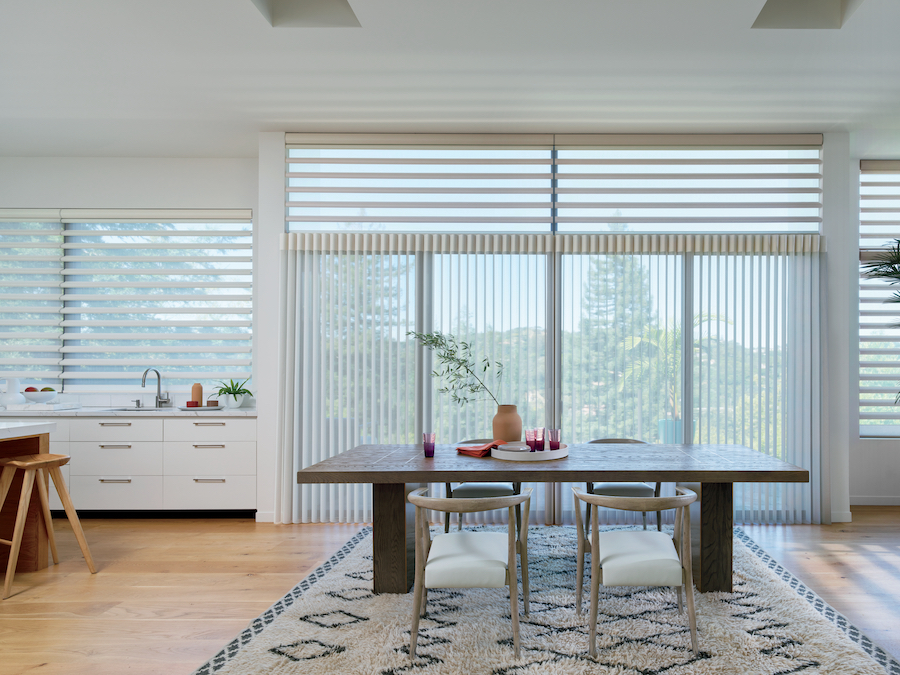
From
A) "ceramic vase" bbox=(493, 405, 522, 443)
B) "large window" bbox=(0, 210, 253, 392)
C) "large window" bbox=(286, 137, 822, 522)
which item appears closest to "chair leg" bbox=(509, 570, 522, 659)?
"ceramic vase" bbox=(493, 405, 522, 443)

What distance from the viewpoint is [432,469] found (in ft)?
9.35

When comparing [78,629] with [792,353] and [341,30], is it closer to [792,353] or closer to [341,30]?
[341,30]

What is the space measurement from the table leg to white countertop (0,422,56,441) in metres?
2.15

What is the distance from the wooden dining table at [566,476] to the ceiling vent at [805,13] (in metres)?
2.42

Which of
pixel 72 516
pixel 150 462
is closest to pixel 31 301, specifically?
pixel 150 462

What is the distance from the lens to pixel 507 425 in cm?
331

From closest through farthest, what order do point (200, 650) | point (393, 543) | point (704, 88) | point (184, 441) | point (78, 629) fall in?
point (200, 650)
point (78, 629)
point (393, 543)
point (704, 88)
point (184, 441)

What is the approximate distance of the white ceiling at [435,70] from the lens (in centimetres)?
309

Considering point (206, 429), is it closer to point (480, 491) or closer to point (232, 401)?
point (232, 401)

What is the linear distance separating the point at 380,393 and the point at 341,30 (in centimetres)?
258

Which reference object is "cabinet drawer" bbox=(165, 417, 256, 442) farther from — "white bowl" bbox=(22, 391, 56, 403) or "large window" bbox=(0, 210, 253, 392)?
"white bowl" bbox=(22, 391, 56, 403)

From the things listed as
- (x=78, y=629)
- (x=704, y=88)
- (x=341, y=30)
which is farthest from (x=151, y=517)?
(x=704, y=88)

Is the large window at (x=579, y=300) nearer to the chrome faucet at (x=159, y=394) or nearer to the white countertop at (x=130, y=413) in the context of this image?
the white countertop at (x=130, y=413)

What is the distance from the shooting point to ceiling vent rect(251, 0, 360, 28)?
317 cm
